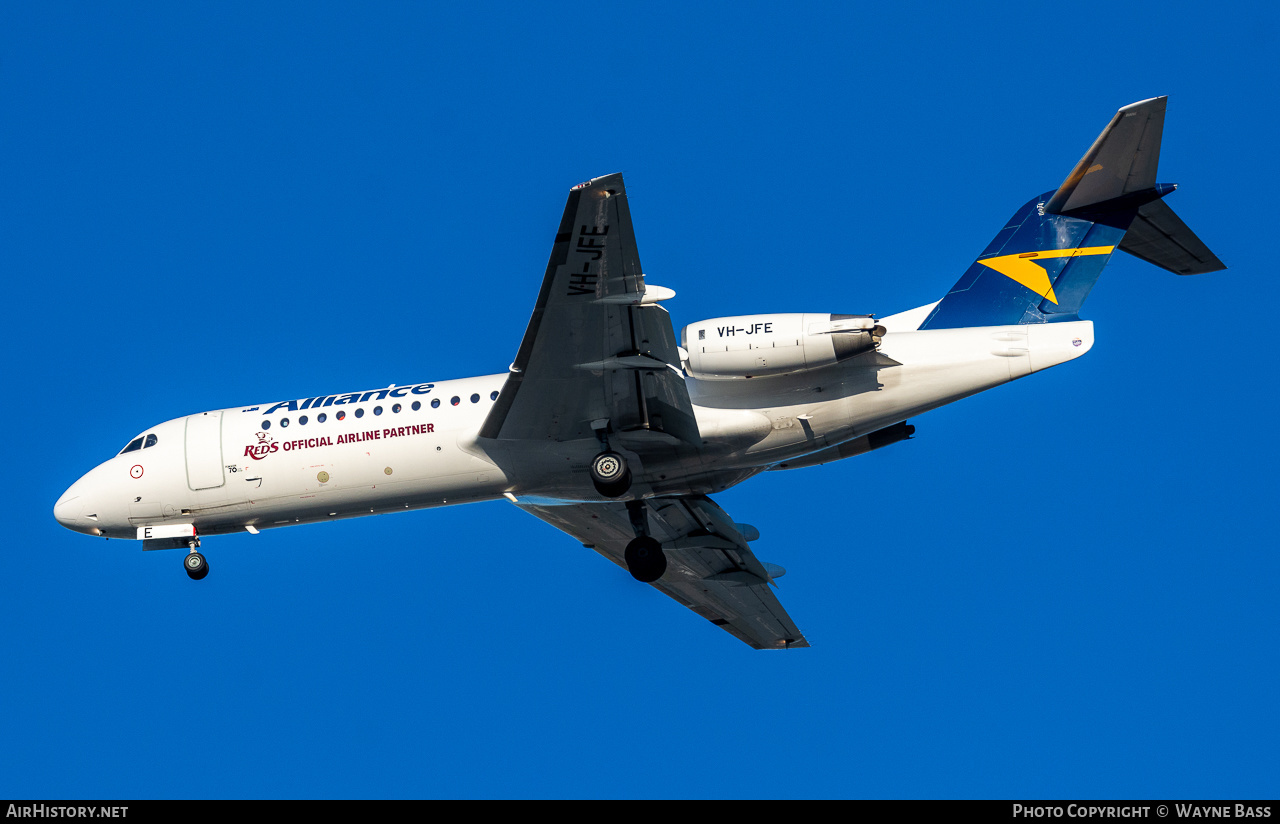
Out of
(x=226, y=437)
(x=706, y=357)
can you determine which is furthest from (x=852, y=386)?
(x=226, y=437)

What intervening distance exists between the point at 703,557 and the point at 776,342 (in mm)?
7944

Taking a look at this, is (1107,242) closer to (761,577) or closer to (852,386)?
(852,386)

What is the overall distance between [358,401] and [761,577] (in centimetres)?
958

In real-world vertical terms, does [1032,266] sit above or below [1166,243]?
above

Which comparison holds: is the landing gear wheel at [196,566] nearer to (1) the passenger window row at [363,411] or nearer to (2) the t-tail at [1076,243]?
(1) the passenger window row at [363,411]

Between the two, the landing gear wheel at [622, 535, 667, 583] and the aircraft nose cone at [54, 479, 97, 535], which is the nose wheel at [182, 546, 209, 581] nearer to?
the aircraft nose cone at [54, 479, 97, 535]

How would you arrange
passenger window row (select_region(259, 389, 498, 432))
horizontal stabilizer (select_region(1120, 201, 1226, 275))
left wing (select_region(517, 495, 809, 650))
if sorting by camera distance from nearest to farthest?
horizontal stabilizer (select_region(1120, 201, 1226, 275)) → passenger window row (select_region(259, 389, 498, 432)) → left wing (select_region(517, 495, 809, 650))

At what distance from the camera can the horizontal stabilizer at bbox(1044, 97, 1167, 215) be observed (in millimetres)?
21078

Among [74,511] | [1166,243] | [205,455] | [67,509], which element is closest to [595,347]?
[205,455]

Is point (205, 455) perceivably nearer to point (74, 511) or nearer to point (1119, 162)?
point (74, 511)

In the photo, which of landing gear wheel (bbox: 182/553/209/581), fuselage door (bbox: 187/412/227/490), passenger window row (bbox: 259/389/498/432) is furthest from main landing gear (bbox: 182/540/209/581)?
passenger window row (bbox: 259/389/498/432)

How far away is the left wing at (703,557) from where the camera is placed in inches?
1018

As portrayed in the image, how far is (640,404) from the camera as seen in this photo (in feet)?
72.5

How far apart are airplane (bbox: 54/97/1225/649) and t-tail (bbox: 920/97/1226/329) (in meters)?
0.03
